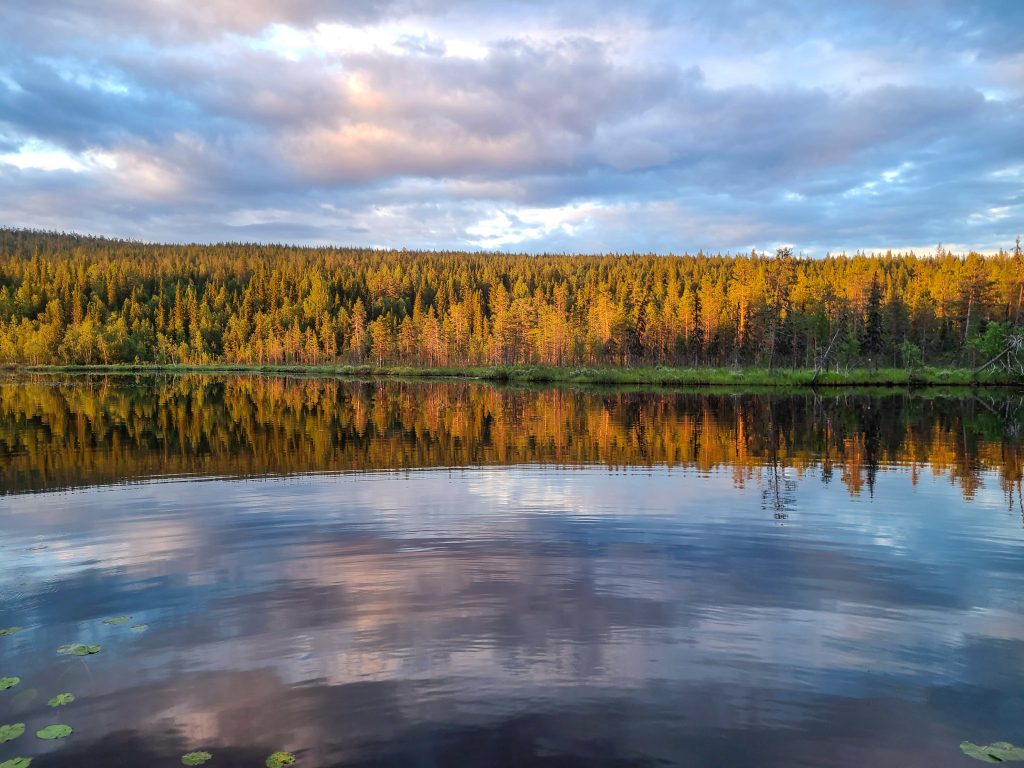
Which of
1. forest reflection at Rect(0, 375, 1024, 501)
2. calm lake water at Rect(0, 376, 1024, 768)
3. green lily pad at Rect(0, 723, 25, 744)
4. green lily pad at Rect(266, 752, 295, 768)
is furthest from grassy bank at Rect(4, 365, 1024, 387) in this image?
green lily pad at Rect(0, 723, 25, 744)

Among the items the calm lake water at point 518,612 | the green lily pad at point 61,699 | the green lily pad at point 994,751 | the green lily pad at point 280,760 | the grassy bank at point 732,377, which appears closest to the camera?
the green lily pad at point 280,760

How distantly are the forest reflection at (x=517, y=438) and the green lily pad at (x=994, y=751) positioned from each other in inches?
451

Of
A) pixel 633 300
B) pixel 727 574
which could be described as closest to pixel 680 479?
pixel 727 574

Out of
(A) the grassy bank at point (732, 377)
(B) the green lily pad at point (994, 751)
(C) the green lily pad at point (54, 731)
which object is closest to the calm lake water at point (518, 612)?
(C) the green lily pad at point (54, 731)

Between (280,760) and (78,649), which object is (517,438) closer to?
(78,649)

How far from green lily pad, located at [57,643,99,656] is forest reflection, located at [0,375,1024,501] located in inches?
577

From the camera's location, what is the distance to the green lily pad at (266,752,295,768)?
268 inches

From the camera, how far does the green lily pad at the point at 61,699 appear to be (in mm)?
7949

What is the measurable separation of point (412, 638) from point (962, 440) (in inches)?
1262

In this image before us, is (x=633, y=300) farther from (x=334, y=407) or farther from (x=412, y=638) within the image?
(x=412, y=638)

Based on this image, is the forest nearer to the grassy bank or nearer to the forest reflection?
the grassy bank

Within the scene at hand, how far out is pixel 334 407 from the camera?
53.8m

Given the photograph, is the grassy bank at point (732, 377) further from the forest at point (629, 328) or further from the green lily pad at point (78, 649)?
the green lily pad at point (78, 649)

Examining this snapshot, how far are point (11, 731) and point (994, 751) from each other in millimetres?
10381
